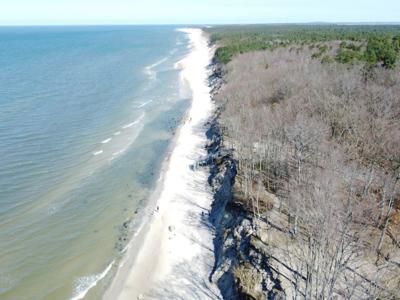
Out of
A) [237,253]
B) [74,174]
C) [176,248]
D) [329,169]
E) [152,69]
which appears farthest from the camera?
[152,69]

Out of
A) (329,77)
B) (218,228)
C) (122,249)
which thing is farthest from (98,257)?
(329,77)

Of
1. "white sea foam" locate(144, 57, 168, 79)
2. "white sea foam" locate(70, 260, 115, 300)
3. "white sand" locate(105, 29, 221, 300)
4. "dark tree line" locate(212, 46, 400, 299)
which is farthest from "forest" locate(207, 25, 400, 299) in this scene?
"white sea foam" locate(144, 57, 168, 79)

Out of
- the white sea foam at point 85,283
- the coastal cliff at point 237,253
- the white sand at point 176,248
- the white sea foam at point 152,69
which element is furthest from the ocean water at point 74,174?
the white sea foam at point 152,69

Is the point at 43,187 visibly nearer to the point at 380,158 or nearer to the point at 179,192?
the point at 179,192

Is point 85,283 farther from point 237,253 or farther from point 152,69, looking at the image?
point 152,69

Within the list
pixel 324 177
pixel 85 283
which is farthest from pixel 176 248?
pixel 324 177

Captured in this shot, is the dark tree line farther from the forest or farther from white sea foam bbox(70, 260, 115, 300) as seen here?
white sea foam bbox(70, 260, 115, 300)
